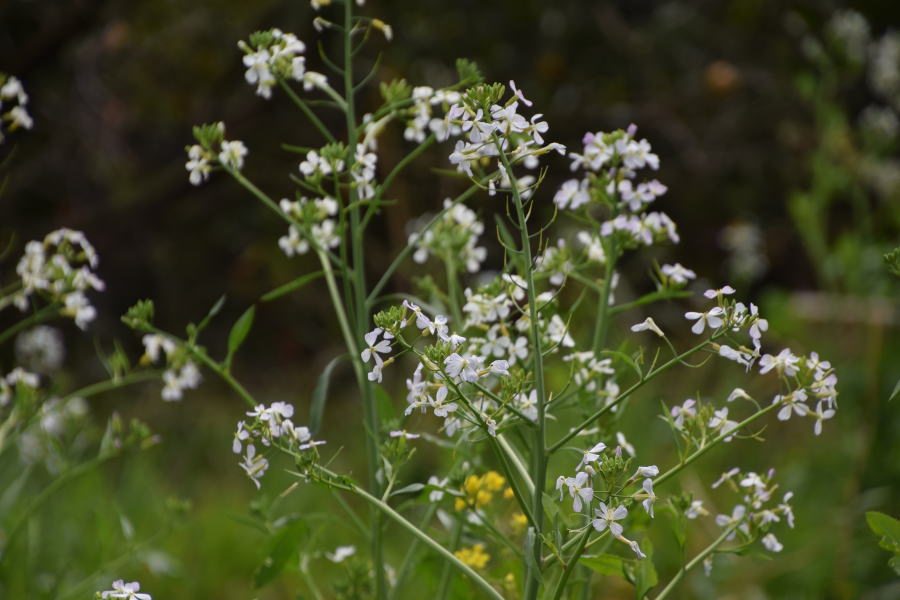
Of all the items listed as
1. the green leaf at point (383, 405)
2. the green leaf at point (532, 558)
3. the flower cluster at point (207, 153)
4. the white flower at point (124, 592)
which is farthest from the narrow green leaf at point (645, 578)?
the flower cluster at point (207, 153)

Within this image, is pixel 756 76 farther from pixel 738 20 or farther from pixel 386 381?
pixel 386 381

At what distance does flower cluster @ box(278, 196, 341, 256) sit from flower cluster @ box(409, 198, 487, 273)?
0.11m

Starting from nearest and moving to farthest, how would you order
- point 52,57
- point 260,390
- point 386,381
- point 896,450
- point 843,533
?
point 843,533, point 896,450, point 52,57, point 386,381, point 260,390

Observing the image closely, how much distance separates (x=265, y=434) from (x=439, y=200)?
136 inches

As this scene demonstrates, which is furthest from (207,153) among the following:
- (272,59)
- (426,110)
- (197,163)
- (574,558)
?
(574,558)

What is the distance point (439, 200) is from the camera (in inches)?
172

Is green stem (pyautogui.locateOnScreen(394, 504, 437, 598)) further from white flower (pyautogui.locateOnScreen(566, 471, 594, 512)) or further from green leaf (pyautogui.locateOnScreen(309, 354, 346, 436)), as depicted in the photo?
white flower (pyautogui.locateOnScreen(566, 471, 594, 512))

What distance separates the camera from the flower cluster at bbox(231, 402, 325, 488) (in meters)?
0.94

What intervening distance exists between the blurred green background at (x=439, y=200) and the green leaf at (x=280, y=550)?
2.73ft

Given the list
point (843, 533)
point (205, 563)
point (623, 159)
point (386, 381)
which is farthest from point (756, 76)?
point (623, 159)

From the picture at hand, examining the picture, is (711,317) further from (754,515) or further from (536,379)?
(754,515)

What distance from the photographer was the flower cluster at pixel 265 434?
3.09 feet

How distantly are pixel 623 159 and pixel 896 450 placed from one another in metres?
1.62

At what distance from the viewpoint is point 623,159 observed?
1.21m
